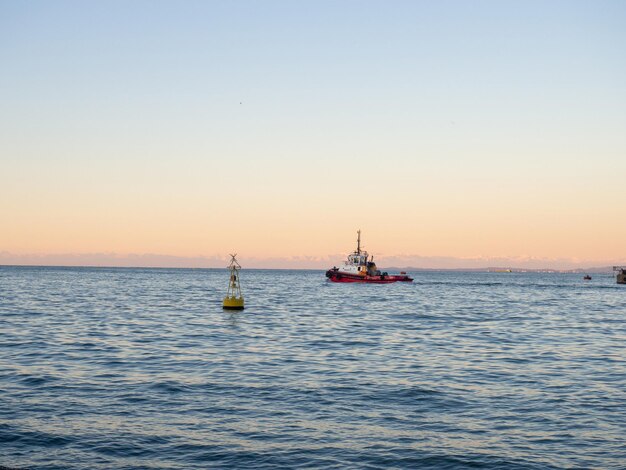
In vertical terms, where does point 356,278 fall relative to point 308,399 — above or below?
above

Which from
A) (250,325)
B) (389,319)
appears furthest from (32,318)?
(389,319)

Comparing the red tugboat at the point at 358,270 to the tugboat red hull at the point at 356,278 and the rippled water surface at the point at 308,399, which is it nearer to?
the tugboat red hull at the point at 356,278

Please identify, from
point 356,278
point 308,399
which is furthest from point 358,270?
point 308,399

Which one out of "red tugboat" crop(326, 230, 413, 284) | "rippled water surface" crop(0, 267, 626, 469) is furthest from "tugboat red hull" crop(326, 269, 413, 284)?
"rippled water surface" crop(0, 267, 626, 469)

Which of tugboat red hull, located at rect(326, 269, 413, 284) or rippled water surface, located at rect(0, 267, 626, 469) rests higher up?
tugboat red hull, located at rect(326, 269, 413, 284)

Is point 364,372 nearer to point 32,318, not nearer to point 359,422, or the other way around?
point 359,422

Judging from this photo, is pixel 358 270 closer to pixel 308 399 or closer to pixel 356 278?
pixel 356 278

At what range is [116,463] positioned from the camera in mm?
15406

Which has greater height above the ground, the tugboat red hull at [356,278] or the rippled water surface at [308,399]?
the tugboat red hull at [356,278]

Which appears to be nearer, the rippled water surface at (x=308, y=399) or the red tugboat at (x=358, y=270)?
the rippled water surface at (x=308, y=399)

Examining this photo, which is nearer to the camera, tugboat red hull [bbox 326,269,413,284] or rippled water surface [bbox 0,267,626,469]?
rippled water surface [bbox 0,267,626,469]

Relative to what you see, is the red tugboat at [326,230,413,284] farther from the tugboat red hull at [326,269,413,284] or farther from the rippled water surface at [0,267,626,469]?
the rippled water surface at [0,267,626,469]

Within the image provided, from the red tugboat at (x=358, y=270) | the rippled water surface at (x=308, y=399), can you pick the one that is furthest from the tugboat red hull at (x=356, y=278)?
the rippled water surface at (x=308, y=399)

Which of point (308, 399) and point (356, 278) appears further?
point (356, 278)
